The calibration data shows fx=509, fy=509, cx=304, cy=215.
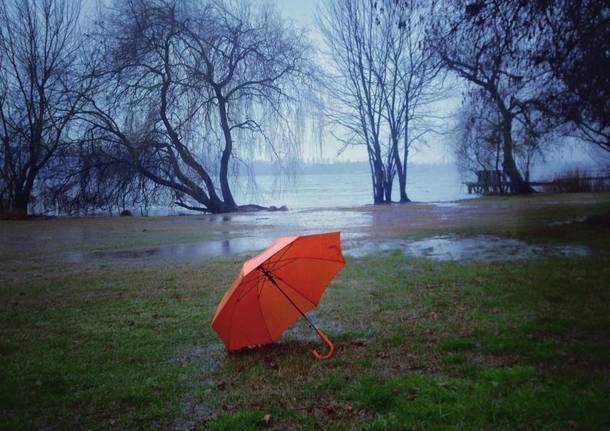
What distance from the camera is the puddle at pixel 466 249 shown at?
8578mm

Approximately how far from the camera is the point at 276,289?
448 centimetres

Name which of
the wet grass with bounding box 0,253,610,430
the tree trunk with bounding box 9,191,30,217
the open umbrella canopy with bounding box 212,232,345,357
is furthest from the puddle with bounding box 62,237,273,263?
the tree trunk with bounding box 9,191,30,217

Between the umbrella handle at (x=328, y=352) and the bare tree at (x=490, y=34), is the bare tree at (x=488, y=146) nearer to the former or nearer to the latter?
the bare tree at (x=490, y=34)

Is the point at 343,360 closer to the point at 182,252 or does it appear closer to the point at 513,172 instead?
the point at 182,252

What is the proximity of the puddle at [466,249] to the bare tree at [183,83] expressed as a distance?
1197 centimetres

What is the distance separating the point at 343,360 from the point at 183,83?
18.3 metres

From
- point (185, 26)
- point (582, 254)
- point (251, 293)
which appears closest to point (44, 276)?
point (251, 293)

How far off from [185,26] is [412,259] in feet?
52.4

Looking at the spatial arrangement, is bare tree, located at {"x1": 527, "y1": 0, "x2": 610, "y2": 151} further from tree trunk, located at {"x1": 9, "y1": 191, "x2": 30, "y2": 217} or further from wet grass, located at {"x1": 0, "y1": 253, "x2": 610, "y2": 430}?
tree trunk, located at {"x1": 9, "y1": 191, "x2": 30, "y2": 217}

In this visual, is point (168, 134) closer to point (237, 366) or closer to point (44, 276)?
point (44, 276)

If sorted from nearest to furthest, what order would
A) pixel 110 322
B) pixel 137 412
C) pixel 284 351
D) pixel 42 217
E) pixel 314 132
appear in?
pixel 137 412 → pixel 284 351 → pixel 110 322 → pixel 42 217 → pixel 314 132

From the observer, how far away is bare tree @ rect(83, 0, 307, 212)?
20359 mm

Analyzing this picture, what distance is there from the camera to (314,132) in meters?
21.9

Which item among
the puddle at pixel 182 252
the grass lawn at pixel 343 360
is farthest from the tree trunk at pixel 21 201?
the grass lawn at pixel 343 360
